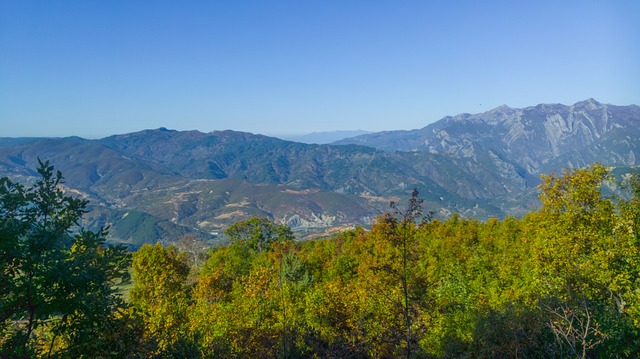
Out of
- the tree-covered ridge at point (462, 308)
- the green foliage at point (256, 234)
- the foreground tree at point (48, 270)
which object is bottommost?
the green foliage at point (256, 234)

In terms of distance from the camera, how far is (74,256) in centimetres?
1001

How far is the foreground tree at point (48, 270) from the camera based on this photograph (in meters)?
8.97

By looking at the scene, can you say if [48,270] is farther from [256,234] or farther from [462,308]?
[256,234]

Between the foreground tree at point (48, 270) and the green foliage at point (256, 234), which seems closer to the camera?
the foreground tree at point (48, 270)

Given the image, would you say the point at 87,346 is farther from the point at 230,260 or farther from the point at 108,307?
the point at 230,260

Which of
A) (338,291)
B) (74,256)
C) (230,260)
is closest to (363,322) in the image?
(338,291)

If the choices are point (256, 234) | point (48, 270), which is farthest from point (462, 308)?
point (256, 234)

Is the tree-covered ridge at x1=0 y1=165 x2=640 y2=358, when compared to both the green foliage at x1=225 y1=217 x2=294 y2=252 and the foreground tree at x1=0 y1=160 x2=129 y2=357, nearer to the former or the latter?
the foreground tree at x1=0 y1=160 x2=129 y2=357

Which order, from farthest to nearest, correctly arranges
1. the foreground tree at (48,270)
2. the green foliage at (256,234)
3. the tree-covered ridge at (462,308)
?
1. the green foliage at (256,234)
2. the tree-covered ridge at (462,308)
3. the foreground tree at (48,270)

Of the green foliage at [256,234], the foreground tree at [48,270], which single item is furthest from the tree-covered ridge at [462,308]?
the green foliage at [256,234]

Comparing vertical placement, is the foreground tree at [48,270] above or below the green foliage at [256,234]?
above

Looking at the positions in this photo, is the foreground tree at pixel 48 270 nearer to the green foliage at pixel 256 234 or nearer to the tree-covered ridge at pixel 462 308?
the tree-covered ridge at pixel 462 308

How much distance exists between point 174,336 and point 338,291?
525 inches

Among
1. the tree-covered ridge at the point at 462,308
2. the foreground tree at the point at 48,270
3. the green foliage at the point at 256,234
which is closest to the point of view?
the foreground tree at the point at 48,270
